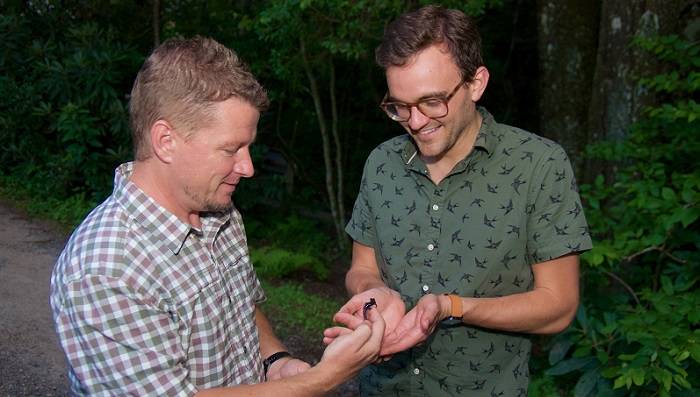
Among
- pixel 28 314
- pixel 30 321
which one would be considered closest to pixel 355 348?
pixel 30 321

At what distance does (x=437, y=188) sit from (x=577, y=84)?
5.04 m

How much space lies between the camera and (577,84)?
730cm

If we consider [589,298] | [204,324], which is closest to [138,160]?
[204,324]

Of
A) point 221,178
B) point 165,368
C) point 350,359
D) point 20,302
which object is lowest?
point 20,302

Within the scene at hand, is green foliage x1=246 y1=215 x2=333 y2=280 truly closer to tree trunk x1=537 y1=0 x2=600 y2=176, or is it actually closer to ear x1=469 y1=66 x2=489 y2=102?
tree trunk x1=537 y1=0 x2=600 y2=176

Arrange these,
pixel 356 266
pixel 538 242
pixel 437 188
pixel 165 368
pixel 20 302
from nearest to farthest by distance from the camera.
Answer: pixel 165 368 → pixel 538 242 → pixel 437 188 → pixel 356 266 → pixel 20 302

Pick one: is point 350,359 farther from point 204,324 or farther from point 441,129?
point 441,129

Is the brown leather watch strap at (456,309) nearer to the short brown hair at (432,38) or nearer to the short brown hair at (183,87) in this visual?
the short brown hair at (432,38)

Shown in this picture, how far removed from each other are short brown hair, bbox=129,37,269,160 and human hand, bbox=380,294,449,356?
0.90 metres

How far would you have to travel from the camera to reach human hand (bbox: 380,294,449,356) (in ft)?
7.86

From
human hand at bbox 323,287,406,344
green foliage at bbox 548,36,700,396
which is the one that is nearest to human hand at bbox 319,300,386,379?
human hand at bbox 323,287,406,344

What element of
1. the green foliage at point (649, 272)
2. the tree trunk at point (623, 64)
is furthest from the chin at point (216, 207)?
the tree trunk at point (623, 64)

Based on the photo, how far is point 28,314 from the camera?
572 centimetres

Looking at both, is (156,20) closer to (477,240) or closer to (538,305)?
(477,240)
